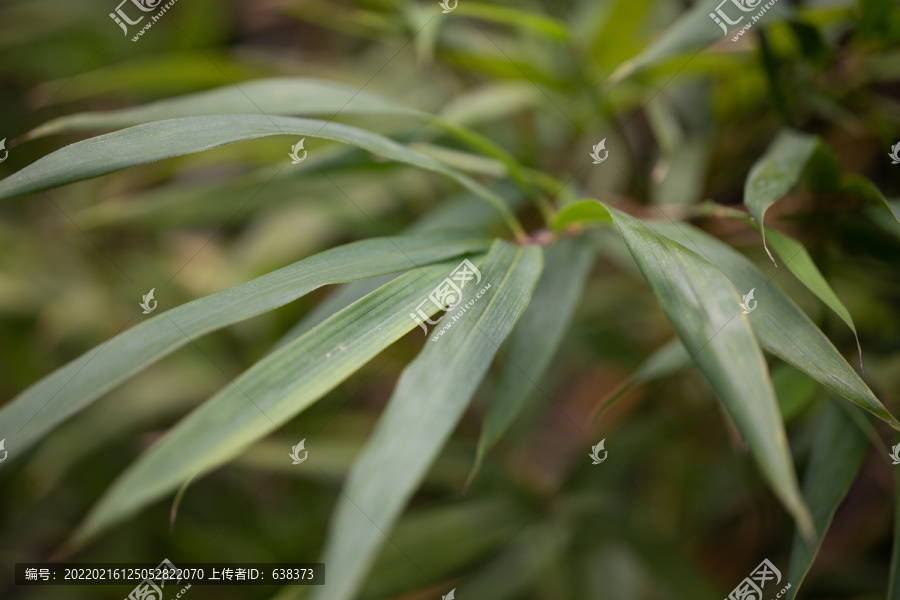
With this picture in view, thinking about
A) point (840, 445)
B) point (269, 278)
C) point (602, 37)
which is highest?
point (602, 37)

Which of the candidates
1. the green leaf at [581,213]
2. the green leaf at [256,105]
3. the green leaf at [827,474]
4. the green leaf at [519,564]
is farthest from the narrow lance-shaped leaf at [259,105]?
the green leaf at [519,564]

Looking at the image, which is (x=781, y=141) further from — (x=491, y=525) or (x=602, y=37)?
(x=491, y=525)

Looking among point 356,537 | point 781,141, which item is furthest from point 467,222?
point 356,537

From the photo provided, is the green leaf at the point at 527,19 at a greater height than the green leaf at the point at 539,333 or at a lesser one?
greater

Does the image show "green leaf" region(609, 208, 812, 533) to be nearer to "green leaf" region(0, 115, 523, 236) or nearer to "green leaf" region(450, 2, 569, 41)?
"green leaf" region(0, 115, 523, 236)

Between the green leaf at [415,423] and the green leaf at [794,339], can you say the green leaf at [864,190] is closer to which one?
the green leaf at [794,339]

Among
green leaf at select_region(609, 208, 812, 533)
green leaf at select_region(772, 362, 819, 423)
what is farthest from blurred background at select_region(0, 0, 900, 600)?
green leaf at select_region(609, 208, 812, 533)
